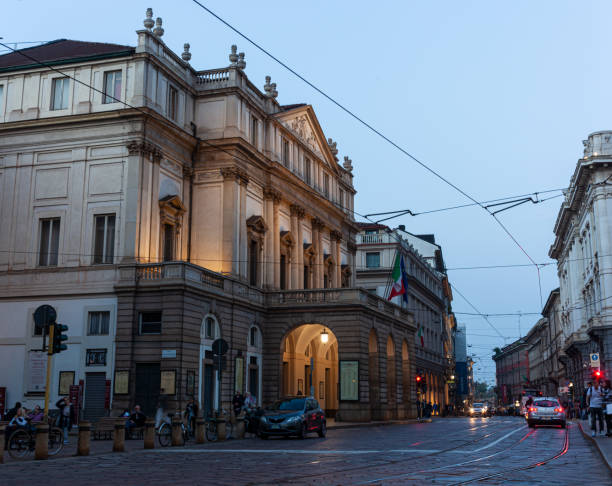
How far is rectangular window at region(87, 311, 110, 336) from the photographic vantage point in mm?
34031

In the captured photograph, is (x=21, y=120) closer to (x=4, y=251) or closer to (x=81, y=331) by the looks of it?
(x=4, y=251)

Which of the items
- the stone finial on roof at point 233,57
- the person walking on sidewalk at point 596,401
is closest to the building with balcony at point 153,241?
the stone finial on roof at point 233,57

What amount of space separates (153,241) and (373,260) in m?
39.0

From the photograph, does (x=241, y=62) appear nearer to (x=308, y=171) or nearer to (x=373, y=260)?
(x=308, y=171)

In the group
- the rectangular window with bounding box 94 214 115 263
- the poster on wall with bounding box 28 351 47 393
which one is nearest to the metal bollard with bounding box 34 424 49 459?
the poster on wall with bounding box 28 351 47 393

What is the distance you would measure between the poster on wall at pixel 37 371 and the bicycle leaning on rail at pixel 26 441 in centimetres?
1459

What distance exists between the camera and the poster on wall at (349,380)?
39812mm

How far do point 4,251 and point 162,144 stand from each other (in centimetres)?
932

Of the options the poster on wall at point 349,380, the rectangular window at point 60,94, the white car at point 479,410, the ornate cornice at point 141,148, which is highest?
the rectangular window at point 60,94

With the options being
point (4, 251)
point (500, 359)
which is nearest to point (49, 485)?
point (4, 251)

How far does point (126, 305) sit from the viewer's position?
1324 inches

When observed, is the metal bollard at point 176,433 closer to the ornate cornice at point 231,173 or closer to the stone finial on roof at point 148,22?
the ornate cornice at point 231,173

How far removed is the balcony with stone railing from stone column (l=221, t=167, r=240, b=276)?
1.24m

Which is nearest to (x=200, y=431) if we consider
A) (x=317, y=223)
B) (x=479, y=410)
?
(x=317, y=223)
